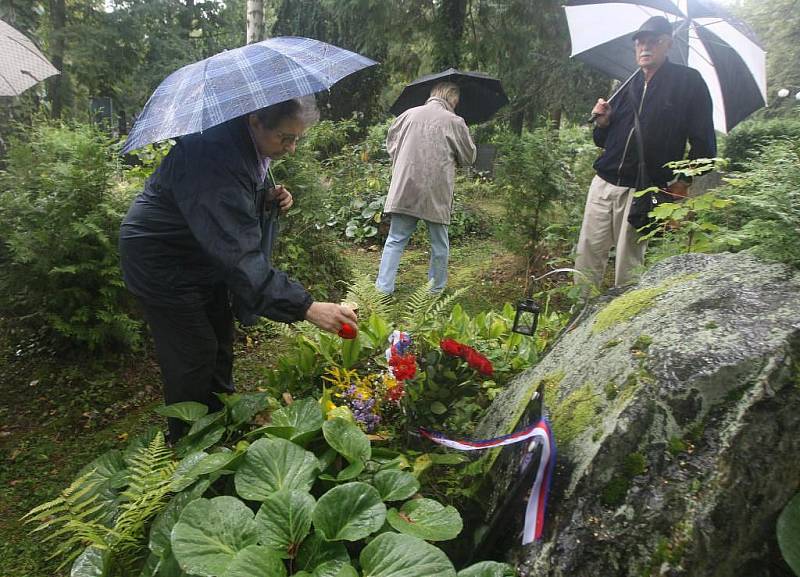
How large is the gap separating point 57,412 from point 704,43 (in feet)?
18.2

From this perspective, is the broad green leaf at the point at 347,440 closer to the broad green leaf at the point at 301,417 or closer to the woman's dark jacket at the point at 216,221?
the broad green leaf at the point at 301,417

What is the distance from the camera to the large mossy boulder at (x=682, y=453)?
1242 millimetres

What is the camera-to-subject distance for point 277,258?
514 cm

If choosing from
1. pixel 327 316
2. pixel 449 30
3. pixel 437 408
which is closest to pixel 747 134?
pixel 449 30

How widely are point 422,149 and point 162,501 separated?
379cm

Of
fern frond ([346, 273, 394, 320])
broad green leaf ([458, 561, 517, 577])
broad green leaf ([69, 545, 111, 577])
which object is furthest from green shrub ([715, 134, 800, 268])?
broad green leaf ([69, 545, 111, 577])

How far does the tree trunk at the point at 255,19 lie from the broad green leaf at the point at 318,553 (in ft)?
23.0

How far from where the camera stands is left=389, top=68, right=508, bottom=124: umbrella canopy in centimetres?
520

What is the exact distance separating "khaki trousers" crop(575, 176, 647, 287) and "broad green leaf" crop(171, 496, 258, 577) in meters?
3.30

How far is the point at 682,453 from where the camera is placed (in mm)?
1320

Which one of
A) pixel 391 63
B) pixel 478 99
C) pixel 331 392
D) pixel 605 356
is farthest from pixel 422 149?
pixel 391 63

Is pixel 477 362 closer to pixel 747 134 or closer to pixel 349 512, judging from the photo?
pixel 349 512

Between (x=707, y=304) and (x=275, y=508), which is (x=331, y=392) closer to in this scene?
(x=275, y=508)

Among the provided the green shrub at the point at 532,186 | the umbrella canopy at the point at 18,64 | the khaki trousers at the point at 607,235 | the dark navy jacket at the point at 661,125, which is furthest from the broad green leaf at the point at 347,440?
the green shrub at the point at 532,186
